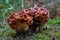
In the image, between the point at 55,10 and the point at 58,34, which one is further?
the point at 55,10

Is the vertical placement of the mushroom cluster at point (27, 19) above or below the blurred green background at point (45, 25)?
above

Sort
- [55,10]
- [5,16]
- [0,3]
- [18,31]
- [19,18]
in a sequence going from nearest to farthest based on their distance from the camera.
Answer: [19,18]
[18,31]
[5,16]
[55,10]
[0,3]

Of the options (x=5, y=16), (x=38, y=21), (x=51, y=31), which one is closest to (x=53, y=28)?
(x=51, y=31)

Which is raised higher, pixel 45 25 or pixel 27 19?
pixel 27 19

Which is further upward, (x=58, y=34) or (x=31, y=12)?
(x=31, y=12)

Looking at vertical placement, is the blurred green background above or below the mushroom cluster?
below

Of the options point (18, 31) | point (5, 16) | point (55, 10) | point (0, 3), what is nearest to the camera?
point (18, 31)

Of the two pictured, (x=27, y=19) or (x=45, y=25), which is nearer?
(x=27, y=19)

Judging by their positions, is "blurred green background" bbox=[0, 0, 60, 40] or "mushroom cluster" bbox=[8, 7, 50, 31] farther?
"blurred green background" bbox=[0, 0, 60, 40]

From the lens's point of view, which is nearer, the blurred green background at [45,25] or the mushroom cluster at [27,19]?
the mushroom cluster at [27,19]

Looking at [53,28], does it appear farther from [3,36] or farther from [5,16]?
[5,16]

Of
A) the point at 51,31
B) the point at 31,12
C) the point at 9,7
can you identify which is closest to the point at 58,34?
the point at 51,31
